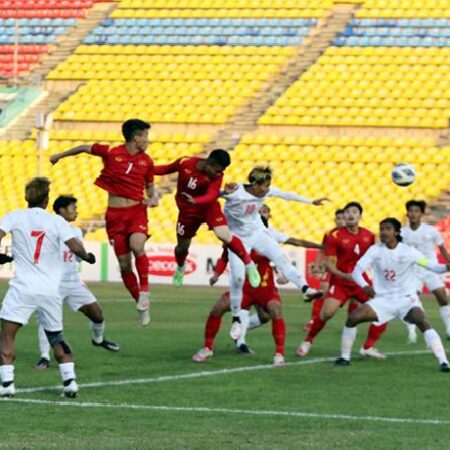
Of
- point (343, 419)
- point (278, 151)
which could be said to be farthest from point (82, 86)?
point (343, 419)

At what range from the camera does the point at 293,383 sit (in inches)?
565

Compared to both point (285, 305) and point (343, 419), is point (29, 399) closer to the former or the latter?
point (343, 419)

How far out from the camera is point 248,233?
17172mm

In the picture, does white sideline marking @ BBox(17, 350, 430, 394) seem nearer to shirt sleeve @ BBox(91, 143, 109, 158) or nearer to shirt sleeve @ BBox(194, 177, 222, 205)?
shirt sleeve @ BBox(194, 177, 222, 205)

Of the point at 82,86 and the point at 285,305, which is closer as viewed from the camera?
the point at 285,305

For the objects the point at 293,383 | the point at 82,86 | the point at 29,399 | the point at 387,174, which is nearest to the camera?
the point at 29,399

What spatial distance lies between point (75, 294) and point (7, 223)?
159 inches

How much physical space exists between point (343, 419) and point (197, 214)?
5339 mm

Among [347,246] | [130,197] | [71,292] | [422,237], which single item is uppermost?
[130,197]

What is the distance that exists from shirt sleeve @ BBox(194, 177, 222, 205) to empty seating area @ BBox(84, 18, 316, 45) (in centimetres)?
3222

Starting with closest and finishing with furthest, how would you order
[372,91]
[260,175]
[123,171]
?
1. [123,171]
2. [260,175]
3. [372,91]

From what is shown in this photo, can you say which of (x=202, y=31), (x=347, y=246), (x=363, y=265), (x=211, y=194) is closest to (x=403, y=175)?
(x=347, y=246)

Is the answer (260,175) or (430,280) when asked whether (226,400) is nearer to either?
(260,175)

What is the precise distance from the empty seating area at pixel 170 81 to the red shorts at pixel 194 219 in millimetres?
28250
